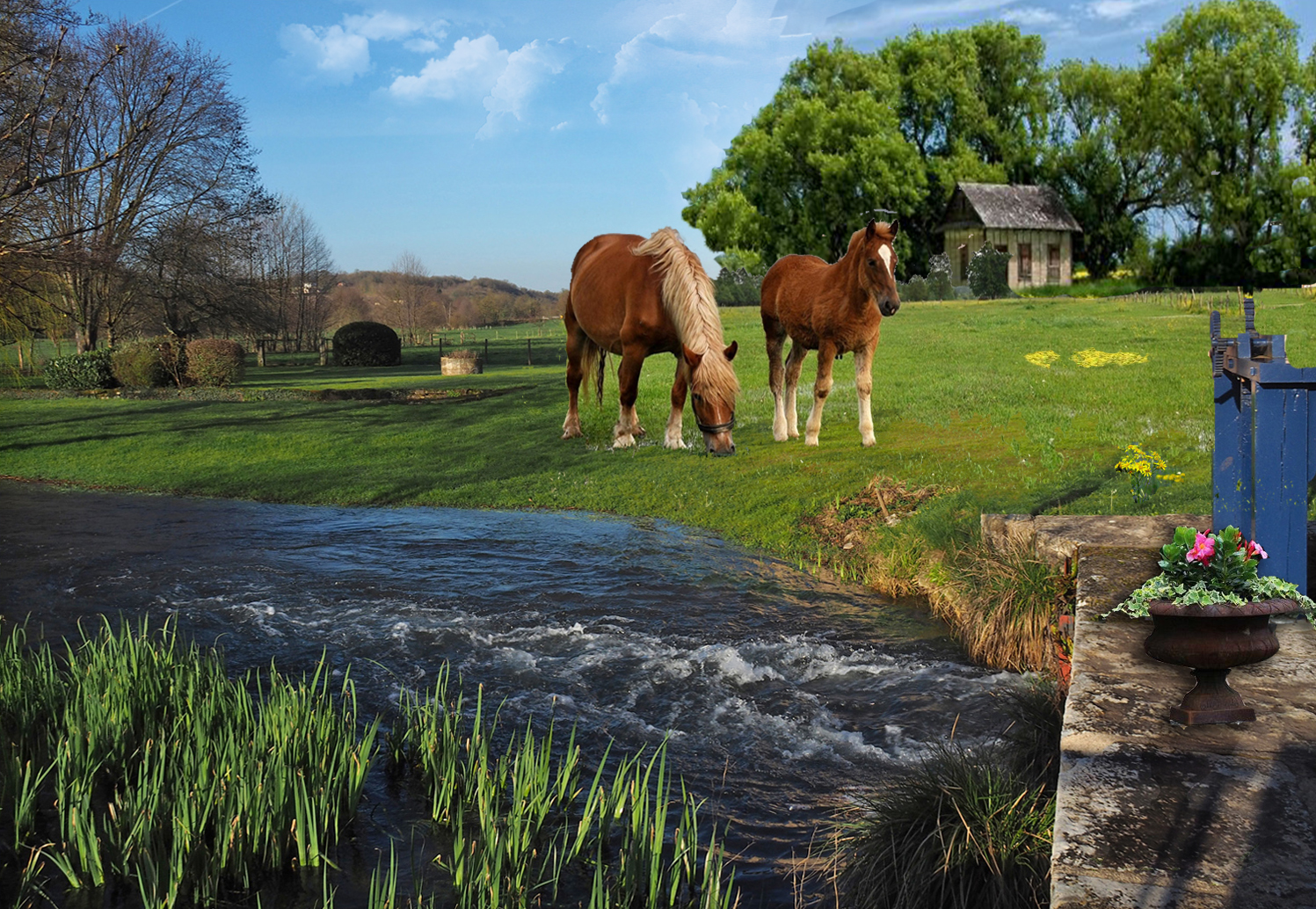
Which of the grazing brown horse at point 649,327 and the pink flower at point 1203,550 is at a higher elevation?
the grazing brown horse at point 649,327

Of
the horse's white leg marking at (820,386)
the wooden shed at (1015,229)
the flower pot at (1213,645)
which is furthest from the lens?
the wooden shed at (1015,229)

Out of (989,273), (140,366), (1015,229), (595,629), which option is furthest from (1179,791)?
(1015,229)

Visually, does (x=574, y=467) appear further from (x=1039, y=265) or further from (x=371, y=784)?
(x=1039, y=265)

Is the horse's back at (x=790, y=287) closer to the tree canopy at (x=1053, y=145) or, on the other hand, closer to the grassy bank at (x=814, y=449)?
the grassy bank at (x=814, y=449)

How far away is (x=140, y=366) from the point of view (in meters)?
28.8

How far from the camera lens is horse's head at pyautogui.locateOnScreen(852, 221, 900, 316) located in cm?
1073

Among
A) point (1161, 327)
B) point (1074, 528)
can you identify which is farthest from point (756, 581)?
point (1161, 327)

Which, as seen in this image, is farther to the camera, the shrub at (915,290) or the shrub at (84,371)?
the shrub at (915,290)

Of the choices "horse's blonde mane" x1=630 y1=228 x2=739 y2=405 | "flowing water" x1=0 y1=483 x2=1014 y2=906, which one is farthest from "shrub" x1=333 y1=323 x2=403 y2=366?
"horse's blonde mane" x1=630 y1=228 x2=739 y2=405

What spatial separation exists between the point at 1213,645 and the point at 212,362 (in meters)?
28.9

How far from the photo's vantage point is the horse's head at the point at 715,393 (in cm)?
1152

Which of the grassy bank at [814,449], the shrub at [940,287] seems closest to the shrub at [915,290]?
the shrub at [940,287]

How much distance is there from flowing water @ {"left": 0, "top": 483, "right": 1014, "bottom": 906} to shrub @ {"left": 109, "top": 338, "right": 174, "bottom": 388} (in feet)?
60.7

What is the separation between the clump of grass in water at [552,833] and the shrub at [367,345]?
34.9 metres
